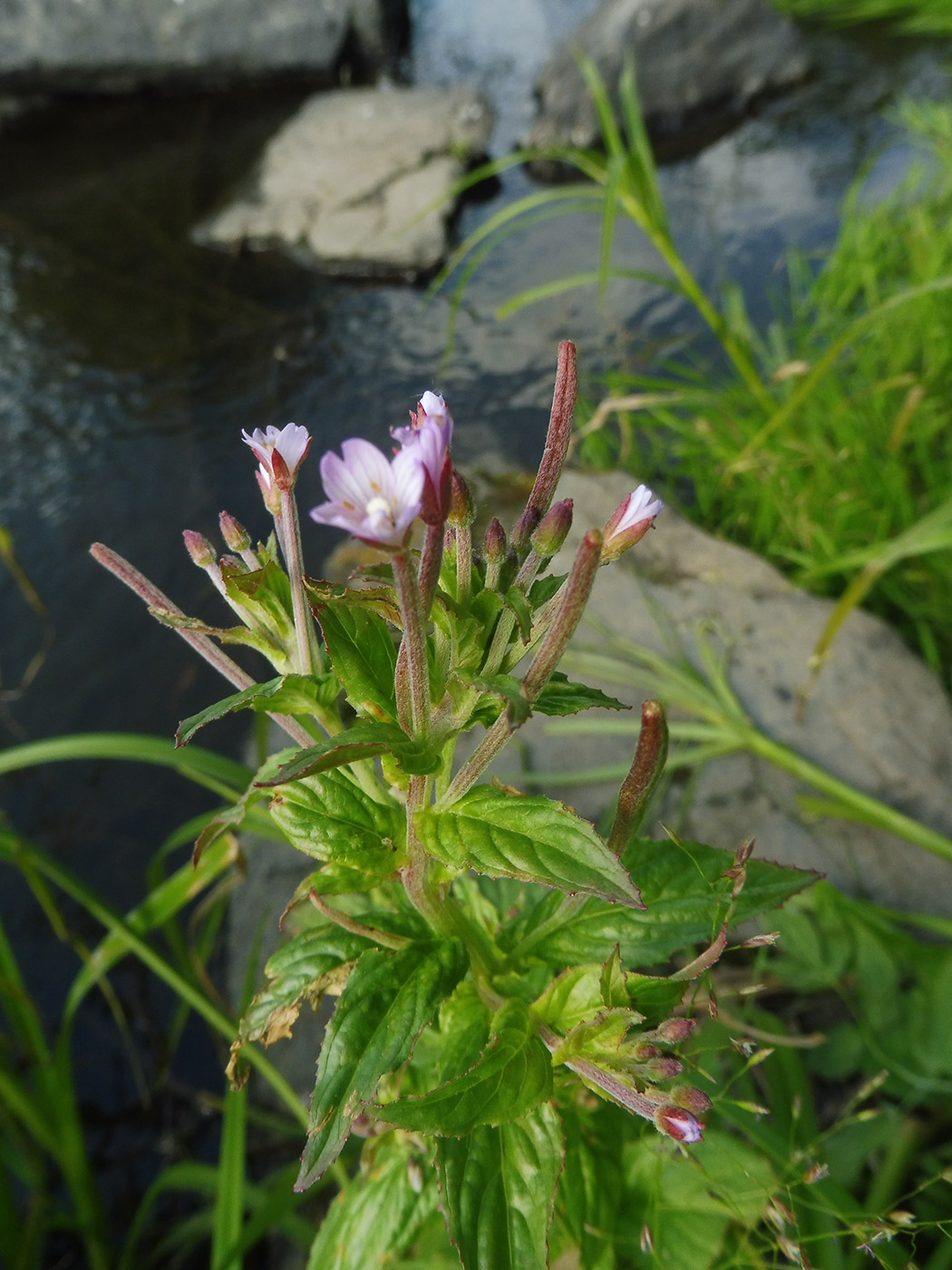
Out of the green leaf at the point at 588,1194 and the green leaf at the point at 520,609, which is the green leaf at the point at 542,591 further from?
the green leaf at the point at 588,1194

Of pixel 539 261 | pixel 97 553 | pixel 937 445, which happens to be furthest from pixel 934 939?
pixel 539 261

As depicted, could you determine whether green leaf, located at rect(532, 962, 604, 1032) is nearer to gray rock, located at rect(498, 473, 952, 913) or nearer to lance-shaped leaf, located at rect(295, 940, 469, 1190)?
lance-shaped leaf, located at rect(295, 940, 469, 1190)

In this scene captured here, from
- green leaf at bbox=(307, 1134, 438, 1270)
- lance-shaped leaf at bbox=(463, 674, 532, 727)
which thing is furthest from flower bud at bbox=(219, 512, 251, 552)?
green leaf at bbox=(307, 1134, 438, 1270)

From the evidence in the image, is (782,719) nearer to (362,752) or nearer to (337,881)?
(337,881)

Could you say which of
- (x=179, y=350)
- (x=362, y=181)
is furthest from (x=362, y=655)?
(x=362, y=181)

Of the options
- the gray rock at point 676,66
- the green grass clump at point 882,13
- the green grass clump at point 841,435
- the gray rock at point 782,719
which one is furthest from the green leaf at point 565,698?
the green grass clump at point 882,13

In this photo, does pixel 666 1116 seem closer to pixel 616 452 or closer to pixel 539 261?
pixel 616 452
